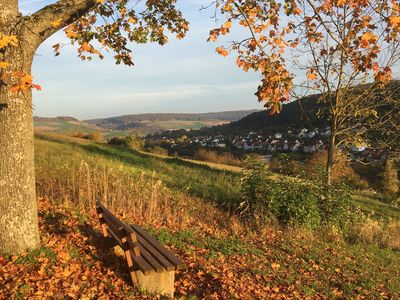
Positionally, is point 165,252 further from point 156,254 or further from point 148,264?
point 148,264

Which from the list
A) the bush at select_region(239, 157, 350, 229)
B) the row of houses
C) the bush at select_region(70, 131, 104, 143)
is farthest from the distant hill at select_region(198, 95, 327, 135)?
the bush at select_region(239, 157, 350, 229)

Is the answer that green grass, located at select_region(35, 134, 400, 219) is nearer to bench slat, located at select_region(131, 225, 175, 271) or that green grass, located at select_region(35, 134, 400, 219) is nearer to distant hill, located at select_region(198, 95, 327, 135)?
bench slat, located at select_region(131, 225, 175, 271)

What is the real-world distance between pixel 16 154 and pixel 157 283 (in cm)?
273

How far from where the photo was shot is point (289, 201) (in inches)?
418

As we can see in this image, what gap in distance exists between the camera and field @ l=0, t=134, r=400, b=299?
5566mm

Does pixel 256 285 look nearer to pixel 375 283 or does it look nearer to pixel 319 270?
pixel 319 270

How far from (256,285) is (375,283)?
8.38 ft

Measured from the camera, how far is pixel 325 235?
1045 centimetres

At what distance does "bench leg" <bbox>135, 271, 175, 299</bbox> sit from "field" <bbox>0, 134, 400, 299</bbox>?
12 centimetres

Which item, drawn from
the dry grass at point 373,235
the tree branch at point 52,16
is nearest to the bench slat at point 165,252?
the tree branch at point 52,16

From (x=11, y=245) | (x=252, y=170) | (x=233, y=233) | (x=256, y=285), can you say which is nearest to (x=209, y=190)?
(x=252, y=170)

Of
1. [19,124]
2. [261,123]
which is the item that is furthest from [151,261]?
[261,123]

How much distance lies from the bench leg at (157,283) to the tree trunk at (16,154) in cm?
188

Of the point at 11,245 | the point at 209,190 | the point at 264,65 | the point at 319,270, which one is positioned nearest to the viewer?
the point at 11,245
